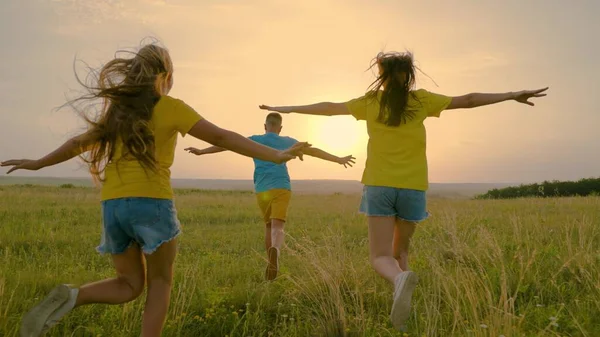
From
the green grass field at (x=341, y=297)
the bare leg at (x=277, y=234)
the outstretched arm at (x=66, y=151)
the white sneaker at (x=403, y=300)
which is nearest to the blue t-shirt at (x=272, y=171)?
the bare leg at (x=277, y=234)

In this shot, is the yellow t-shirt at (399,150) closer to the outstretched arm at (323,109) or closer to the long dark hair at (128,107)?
the outstretched arm at (323,109)

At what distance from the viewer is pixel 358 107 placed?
198 inches

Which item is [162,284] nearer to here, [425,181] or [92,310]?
[92,310]

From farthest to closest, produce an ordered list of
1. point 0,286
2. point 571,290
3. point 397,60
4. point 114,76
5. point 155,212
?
point 571,290 → point 397,60 → point 0,286 → point 114,76 → point 155,212

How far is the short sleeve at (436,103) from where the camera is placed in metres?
4.96

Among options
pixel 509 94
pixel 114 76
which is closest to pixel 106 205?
pixel 114 76

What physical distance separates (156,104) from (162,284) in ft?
3.91

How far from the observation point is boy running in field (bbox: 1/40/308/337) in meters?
3.56

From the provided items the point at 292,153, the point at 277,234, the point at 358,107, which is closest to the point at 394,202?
the point at 358,107

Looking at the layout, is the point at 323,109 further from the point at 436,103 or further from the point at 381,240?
the point at 381,240

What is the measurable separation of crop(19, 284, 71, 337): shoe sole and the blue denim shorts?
434 millimetres

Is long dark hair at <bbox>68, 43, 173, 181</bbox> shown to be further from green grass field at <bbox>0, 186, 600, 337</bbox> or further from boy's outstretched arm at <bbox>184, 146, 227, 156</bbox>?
boy's outstretched arm at <bbox>184, 146, 227, 156</bbox>

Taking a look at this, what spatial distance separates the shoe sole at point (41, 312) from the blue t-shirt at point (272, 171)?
394 cm

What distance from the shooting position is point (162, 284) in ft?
12.2
